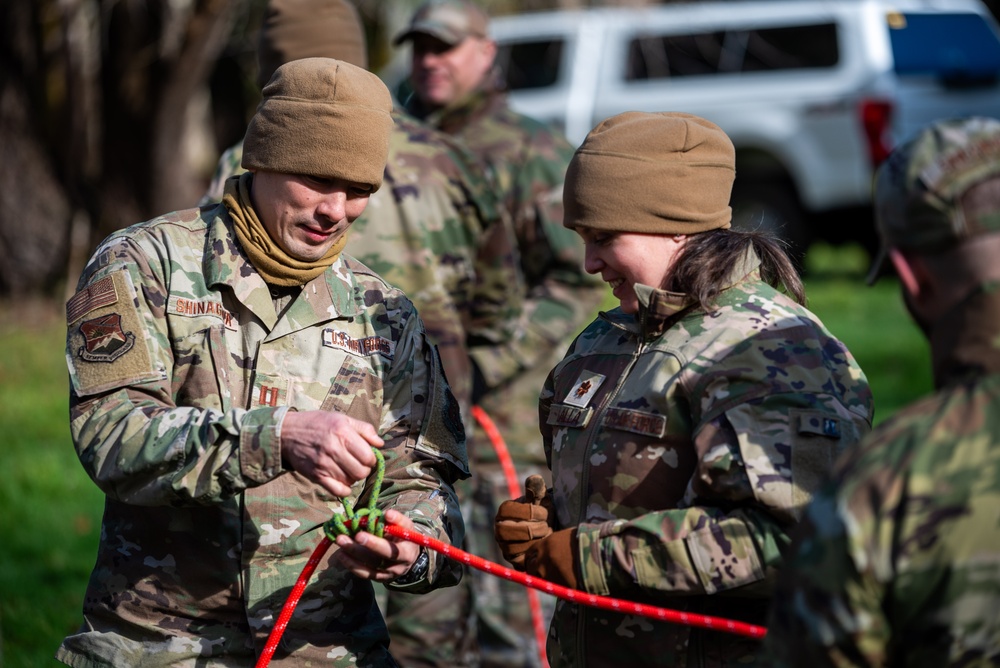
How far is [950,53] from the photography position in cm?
1263

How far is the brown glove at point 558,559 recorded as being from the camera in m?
2.84

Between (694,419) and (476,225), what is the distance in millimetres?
2440

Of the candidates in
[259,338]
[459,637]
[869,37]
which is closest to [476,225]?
[459,637]

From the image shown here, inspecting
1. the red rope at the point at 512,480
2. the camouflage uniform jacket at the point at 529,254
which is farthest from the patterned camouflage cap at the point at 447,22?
the red rope at the point at 512,480

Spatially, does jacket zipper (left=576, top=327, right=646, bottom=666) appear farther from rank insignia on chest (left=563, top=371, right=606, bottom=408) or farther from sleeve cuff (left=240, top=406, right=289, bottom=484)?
sleeve cuff (left=240, top=406, right=289, bottom=484)

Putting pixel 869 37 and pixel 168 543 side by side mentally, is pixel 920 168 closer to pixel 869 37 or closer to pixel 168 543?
pixel 168 543

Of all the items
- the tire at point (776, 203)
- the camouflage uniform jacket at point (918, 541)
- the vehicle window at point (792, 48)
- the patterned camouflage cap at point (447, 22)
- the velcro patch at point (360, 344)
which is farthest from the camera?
the tire at point (776, 203)

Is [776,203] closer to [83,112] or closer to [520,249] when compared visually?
[83,112]

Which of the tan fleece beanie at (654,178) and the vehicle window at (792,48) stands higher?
the tan fleece beanie at (654,178)

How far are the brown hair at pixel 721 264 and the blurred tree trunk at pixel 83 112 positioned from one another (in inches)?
339

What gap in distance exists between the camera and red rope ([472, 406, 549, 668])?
5062 millimetres

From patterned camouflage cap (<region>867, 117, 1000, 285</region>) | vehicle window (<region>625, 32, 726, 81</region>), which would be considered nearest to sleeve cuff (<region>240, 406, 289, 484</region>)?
patterned camouflage cap (<region>867, 117, 1000, 285</region>)

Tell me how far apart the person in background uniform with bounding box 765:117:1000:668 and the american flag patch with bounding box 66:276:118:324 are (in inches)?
62.9

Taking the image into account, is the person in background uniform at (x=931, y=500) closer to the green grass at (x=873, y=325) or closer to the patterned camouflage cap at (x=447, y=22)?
the patterned camouflage cap at (x=447, y=22)
